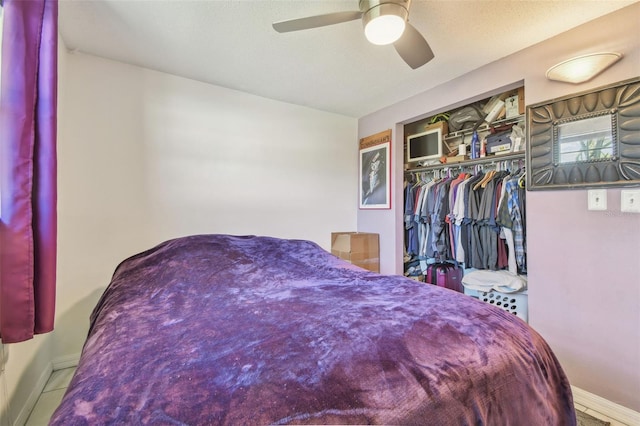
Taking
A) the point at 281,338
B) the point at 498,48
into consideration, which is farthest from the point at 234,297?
the point at 498,48

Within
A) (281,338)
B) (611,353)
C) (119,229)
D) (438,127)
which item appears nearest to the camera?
(281,338)

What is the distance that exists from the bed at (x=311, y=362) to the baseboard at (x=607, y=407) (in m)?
0.99

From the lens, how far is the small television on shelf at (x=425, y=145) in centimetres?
312

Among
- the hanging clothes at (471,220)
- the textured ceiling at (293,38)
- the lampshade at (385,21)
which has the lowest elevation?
the hanging clothes at (471,220)

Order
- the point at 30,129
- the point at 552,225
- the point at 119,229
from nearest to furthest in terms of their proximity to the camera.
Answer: the point at 30,129
the point at 552,225
the point at 119,229

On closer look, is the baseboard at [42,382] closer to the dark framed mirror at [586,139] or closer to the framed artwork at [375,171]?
the framed artwork at [375,171]

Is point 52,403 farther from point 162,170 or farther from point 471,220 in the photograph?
point 471,220

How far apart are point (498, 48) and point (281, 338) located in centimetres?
242

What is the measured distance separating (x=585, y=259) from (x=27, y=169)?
2944mm

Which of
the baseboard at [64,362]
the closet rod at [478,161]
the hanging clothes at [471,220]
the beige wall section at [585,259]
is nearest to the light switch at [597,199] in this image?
the beige wall section at [585,259]

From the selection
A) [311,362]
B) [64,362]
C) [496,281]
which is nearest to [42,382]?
[64,362]

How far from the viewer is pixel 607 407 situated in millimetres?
1613

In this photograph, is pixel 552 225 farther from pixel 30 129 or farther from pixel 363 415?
pixel 30 129

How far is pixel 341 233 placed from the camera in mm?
3303
